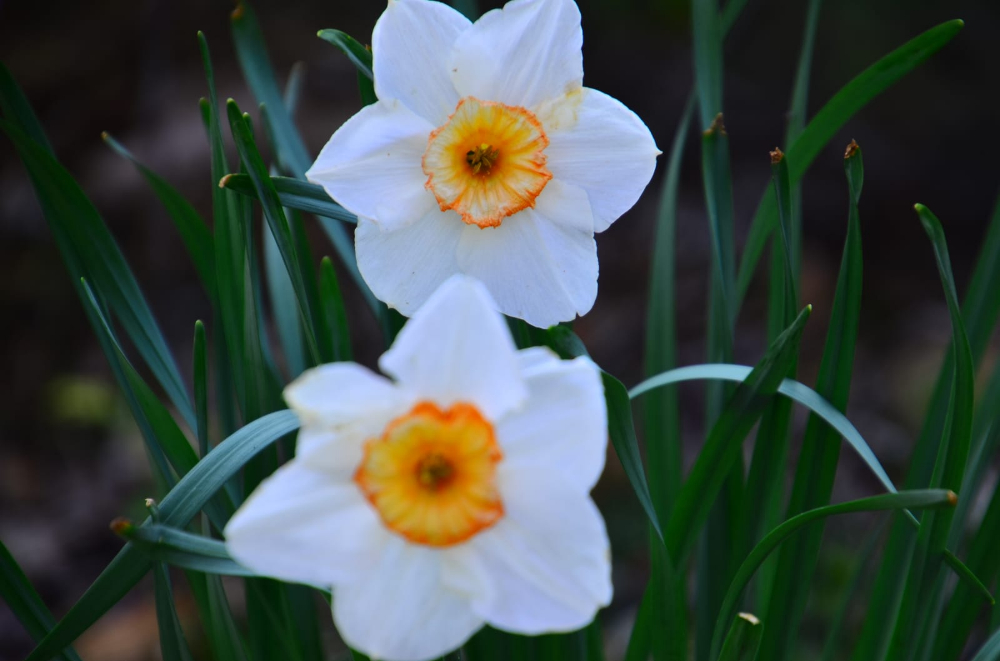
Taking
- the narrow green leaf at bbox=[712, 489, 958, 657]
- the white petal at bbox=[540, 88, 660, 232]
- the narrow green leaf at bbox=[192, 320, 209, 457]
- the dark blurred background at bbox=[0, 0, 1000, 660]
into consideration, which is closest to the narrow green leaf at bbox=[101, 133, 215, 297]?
the narrow green leaf at bbox=[192, 320, 209, 457]

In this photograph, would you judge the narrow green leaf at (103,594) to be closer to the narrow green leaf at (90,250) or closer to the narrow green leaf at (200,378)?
the narrow green leaf at (200,378)

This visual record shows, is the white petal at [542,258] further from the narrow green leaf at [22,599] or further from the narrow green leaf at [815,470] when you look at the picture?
the narrow green leaf at [22,599]

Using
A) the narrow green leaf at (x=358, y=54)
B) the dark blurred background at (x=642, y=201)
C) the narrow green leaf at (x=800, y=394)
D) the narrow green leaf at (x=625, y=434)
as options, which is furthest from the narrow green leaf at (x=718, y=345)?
the dark blurred background at (x=642, y=201)

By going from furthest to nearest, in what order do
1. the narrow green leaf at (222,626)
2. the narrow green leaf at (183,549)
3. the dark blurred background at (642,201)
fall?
1. the dark blurred background at (642,201)
2. the narrow green leaf at (222,626)
3. the narrow green leaf at (183,549)

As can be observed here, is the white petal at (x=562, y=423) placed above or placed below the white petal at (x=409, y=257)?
below

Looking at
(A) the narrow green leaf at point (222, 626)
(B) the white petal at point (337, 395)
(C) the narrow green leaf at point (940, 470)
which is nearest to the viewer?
(B) the white petal at point (337, 395)

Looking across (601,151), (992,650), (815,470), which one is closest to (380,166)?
(601,151)

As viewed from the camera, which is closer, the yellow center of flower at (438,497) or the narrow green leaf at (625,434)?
the yellow center of flower at (438,497)

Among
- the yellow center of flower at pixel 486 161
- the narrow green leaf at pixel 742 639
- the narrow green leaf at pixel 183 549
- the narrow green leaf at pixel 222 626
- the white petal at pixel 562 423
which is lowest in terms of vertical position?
the narrow green leaf at pixel 222 626
